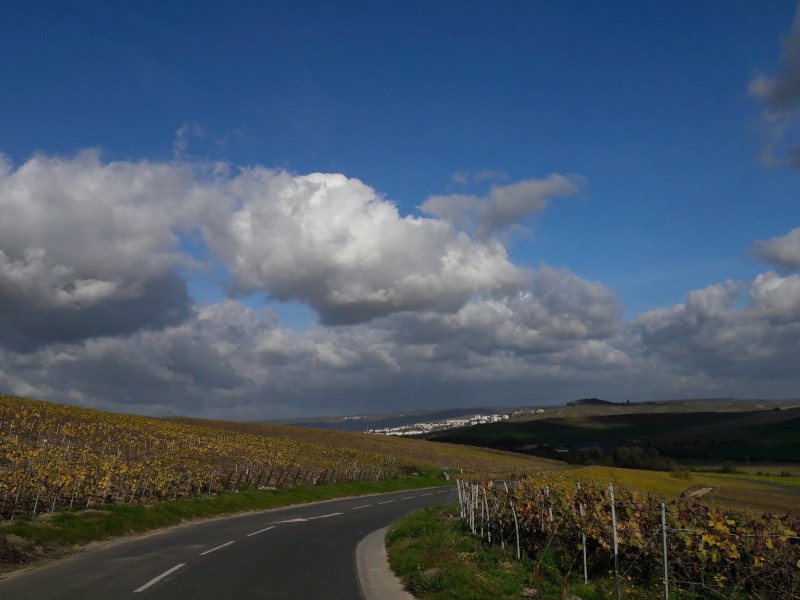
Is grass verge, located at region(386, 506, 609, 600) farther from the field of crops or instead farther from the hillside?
the hillside

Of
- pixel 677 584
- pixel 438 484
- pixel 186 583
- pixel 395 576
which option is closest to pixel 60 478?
pixel 186 583

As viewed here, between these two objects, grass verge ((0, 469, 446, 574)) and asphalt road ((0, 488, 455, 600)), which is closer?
asphalt road ((0, 488, 455, 600))

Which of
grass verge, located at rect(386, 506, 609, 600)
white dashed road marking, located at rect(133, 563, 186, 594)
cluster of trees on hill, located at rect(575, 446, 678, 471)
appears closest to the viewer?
grass verge, located at rect(386, 506, 609, 600)

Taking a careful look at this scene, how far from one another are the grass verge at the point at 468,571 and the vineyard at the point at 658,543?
1.39 feet

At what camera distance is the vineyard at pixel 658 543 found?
10062mm

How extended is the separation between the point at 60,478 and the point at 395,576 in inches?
619

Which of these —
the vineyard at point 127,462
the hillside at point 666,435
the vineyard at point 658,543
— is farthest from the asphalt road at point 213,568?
the hillside at point 666,435

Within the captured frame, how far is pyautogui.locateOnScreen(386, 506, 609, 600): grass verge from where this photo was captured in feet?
37.3

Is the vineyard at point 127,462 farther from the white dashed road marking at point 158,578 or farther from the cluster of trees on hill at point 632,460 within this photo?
the cluster of trees on hill at point 632,460

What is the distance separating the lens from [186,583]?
13156 millimetres

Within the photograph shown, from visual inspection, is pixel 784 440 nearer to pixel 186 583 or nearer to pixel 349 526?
pixel 349 526

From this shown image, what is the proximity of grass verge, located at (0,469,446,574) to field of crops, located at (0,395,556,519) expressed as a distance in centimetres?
156

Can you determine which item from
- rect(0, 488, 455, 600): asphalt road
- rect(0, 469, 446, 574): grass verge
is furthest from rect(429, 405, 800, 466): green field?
rect(0, 488, 455, 600): asphalt road

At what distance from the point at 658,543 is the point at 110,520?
1962cm
